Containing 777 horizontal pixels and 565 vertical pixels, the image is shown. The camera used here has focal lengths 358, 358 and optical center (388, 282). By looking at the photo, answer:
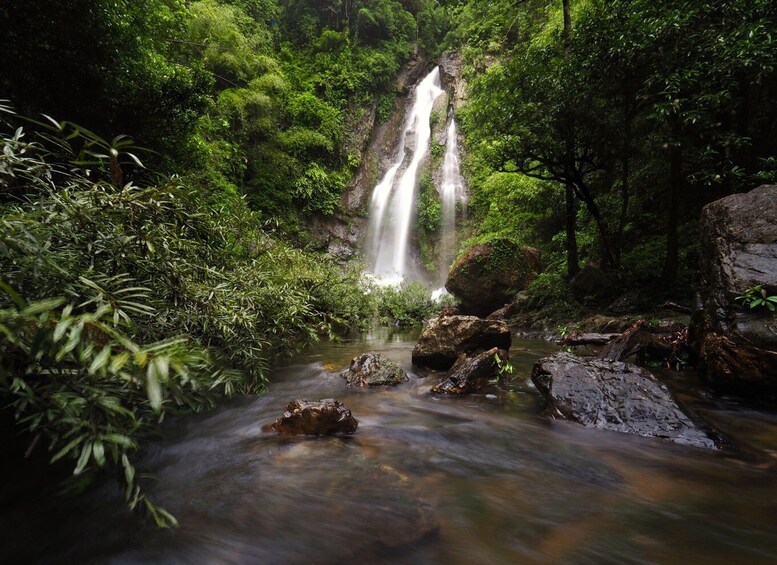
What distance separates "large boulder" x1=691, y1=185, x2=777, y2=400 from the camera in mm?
3688

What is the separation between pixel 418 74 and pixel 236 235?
30291 millimetres

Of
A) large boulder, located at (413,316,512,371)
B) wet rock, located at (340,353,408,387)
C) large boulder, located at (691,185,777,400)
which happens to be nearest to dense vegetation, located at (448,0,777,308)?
large boulder, located at (691,185,777,400)

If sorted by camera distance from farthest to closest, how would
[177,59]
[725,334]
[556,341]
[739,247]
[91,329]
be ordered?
[177,59]
[556,341]
[739,247]
[725,334]
[91,329]

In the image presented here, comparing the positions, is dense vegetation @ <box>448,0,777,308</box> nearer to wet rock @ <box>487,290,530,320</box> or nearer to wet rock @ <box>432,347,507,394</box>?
wet rock @ <box>487,290,530,320</box>

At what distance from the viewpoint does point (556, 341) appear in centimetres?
848

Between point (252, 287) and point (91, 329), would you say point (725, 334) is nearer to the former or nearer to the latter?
point (252, 287)

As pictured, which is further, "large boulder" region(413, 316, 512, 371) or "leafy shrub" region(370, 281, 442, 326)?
"leafy shrub" region(370, 281, 442, 326)

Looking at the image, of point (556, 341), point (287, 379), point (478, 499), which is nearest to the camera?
point (478, 499)

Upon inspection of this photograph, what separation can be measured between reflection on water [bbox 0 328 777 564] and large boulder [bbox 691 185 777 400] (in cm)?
43

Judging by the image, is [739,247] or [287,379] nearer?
[739,247]

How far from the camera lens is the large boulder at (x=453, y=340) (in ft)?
19.0

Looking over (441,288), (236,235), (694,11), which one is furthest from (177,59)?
(441,288)

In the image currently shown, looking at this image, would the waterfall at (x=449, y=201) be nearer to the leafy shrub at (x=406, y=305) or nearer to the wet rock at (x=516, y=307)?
the leafy shrub at (x=406, y=305)

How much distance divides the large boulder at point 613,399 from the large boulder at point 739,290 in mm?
1024
